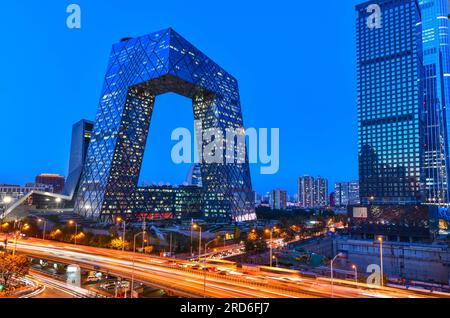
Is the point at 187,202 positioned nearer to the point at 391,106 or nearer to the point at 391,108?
the point at 391,108

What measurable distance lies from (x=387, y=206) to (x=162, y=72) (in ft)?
276

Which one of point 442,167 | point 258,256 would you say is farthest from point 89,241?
point 442,167

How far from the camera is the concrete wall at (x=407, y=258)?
70.6 meters

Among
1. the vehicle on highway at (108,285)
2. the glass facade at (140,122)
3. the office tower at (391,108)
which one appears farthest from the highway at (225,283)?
the office tower at (391,108)

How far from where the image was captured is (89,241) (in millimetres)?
57500

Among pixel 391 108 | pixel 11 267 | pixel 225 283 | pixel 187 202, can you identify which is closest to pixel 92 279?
pixel 11 267

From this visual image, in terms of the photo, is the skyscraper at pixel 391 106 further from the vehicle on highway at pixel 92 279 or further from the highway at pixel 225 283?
the vehicle on highway at pixel 92 279

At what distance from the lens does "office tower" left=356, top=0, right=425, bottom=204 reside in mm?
121500

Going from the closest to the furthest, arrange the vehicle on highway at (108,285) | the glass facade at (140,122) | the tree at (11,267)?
the tree at (11,267)
the vehicle on highway at (108,285)
the glass facade at (140,122)

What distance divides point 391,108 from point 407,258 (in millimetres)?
72194

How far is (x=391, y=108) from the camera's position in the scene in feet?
418

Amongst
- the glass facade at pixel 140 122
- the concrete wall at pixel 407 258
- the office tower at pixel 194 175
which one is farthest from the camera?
the office tower at pixel 194 175

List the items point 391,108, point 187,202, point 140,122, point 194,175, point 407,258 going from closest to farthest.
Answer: point 407,258
point 140,122
point 187,202
point 391,108
point 194,175

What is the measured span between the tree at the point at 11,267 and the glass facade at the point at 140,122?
2574 inches
